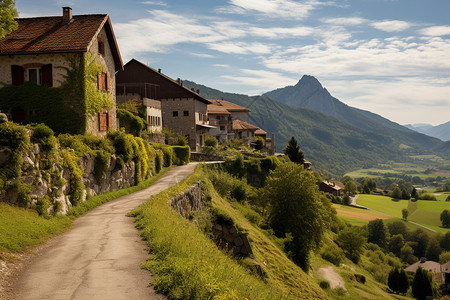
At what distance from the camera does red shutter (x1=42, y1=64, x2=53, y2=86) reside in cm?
2395

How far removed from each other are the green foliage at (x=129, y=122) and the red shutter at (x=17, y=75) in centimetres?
1392

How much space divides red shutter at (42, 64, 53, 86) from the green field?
12625 cm

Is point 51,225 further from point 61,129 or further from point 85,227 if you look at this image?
point 61,129

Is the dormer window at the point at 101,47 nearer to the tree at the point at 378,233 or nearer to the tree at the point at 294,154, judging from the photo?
the tree at the point at 294,154

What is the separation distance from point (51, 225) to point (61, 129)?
38.0 ft

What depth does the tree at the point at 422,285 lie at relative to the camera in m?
64.1

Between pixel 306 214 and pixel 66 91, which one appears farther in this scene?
pixel 306 214

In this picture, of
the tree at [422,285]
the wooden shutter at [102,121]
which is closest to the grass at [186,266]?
the wooden shutter at [102,121]

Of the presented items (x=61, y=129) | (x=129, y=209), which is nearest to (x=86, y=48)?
(x=61, y=129)

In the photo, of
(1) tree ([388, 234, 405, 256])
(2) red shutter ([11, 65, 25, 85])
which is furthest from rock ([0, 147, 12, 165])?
(1) tree ([388, 234, 405, 256])

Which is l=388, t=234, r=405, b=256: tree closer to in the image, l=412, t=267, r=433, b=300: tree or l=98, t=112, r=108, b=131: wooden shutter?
l=412, t=267, r=433, b=300: tree

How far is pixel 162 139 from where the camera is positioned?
4938 centimetres

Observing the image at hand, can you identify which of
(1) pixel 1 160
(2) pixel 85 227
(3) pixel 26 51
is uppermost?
(3) pixel 26 51

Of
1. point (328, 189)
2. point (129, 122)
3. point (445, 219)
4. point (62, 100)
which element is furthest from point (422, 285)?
point (445, 219)
